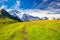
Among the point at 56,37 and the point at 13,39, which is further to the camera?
the point at 13,39

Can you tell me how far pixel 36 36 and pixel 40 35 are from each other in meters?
3.27

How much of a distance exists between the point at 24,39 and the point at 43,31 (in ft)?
65.3

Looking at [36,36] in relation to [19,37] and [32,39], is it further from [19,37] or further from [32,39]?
[19,37]

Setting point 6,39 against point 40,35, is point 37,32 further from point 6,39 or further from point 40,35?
point 6,39

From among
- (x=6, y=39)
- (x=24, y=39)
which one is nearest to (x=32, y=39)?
(x=24, y=39)

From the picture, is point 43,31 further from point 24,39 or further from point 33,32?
point 24,39

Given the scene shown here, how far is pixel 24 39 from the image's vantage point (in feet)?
430

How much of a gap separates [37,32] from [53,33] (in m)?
15.2

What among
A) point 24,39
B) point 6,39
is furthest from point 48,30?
point 6,39

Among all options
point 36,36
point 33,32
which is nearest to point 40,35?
point 36,36

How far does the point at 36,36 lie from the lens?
5281 inches

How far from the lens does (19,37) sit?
14125cm

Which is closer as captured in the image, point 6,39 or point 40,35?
point 40,35

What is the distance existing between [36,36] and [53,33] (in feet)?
44.1
